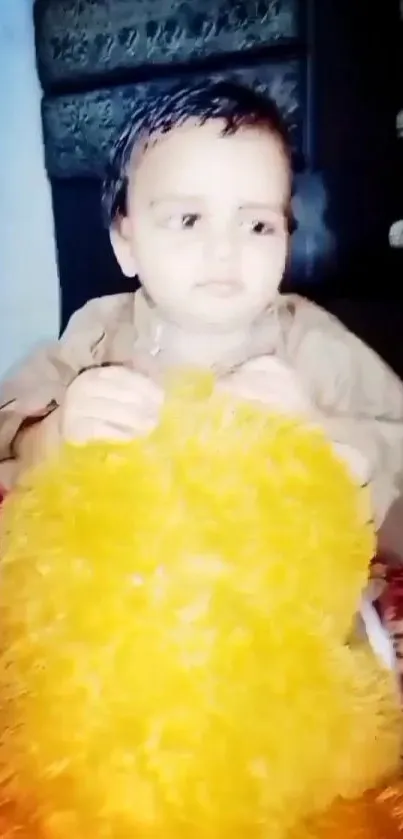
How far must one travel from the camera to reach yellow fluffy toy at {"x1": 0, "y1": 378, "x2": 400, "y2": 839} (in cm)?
83

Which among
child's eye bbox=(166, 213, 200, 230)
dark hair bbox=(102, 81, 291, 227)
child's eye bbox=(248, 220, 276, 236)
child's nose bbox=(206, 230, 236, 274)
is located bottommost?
child's nose bbox=(206, 230, 236, 274)

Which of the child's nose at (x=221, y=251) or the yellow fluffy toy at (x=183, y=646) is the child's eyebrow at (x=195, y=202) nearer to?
the child's nose at (x=221, y=251)

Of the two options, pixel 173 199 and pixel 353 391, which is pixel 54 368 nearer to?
pixel 173 199

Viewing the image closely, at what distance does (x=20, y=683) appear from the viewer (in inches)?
33.9

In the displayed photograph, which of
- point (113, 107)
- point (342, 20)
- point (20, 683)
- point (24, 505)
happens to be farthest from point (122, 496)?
point (342, 20)

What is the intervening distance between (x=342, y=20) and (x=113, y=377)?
0.42 meters

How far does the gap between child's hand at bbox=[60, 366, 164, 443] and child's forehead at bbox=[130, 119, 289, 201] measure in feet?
0.63

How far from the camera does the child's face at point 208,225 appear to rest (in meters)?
0.84

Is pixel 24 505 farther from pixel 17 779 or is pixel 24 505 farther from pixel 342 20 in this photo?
pixel 342 20

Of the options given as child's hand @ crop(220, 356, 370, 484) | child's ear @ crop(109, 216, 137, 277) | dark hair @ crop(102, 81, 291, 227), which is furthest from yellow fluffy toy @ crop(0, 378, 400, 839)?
dark hair @ crop(102, 81, 291, 227)

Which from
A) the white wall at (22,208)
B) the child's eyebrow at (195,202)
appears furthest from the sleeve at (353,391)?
the white wall at (22,208)

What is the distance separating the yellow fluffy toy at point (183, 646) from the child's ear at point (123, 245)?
14 centimetres

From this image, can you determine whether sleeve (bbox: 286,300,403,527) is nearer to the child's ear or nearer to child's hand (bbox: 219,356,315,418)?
child's hand (bbox: 219,356,315,418)

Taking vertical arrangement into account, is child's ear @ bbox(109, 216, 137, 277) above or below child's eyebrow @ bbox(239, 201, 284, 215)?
below
